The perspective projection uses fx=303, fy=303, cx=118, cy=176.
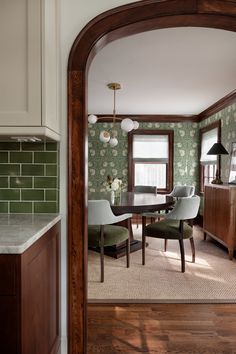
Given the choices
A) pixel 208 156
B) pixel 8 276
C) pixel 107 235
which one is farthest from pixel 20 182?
pixel 208 156

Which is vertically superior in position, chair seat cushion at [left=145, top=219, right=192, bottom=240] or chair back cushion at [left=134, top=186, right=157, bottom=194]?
chair back cushion at [left=134, top=186, right=157, bottom=194]

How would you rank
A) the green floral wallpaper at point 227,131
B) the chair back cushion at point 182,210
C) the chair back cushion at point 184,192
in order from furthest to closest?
the chair back cushion at point 184,192 < the green floral wallpaper at point 227,131 < the chair back cushion at point 182,210

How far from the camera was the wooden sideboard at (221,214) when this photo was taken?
4035 mm

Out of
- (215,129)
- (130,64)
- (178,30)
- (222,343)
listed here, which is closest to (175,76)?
(130,64)

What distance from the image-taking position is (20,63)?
61.9 inches

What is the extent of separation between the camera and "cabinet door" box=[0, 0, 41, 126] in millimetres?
1557

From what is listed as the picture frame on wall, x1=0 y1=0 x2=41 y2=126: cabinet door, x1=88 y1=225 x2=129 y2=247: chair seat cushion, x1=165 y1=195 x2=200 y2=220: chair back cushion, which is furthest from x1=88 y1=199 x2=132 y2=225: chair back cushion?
the picture frame on wall

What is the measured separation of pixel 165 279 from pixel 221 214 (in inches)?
60.7

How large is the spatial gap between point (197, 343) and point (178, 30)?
2546 mm

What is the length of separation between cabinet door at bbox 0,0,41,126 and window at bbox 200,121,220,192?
4715 millimetres

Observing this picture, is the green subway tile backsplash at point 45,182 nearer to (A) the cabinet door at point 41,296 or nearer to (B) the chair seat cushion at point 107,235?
(A) the cabinet door at point 41,296

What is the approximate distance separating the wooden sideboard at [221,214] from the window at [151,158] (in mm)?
2028

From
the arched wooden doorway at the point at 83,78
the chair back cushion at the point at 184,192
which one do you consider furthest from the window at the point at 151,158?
the arched wooden doorway at the point at 83,78

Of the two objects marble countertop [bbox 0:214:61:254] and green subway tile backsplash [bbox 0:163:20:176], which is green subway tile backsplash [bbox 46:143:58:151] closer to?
green subway tile backsplash [bbox 0:163:20:176]
